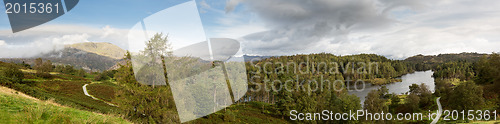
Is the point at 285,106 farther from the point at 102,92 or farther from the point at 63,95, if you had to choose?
the point at 63,95

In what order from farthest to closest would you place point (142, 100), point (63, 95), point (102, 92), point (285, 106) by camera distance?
point (285, 106) → point (102, 92) → point (63, 95) → point (142, 100)

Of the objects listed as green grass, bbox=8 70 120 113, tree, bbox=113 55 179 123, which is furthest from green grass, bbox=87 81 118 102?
tree, bbox=113 55 179 123

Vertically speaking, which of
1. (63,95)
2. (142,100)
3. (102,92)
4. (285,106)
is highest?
(142,100)

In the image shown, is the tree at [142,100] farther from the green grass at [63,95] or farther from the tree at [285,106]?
the tree at [285,106]

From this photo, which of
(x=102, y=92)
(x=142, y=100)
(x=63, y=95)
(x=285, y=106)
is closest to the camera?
(x=142, y=100)

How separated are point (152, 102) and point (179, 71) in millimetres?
4538

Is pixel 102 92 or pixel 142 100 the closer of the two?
pixel 142 100

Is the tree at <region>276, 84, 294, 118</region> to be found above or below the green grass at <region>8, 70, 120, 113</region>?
below

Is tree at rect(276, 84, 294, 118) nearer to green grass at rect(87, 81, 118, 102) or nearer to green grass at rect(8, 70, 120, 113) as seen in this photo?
green grass at rect(87, 81, 118, 102)

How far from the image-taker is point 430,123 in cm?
5103

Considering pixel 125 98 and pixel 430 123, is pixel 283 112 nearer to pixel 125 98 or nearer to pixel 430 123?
pixel 430 123

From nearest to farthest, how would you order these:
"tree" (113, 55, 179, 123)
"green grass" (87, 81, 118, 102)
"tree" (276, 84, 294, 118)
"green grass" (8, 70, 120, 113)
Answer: "tree" (113, 55, 179, 123), "green grass" (8, 70, 120, 113), "green grass" (87, 81, 118, 102), "tree" (276, 84, 294, 118)

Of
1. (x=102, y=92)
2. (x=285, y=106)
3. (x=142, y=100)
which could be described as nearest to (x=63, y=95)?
(x=102, y=92)

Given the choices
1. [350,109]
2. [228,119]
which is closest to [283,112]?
[350,109]
